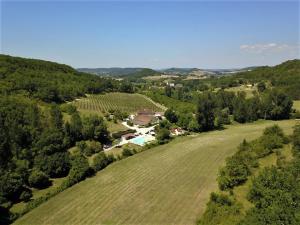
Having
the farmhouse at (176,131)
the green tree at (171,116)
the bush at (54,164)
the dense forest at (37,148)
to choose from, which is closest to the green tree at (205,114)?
the farmhouse at (176,131)

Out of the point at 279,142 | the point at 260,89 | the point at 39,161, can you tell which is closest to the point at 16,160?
the point at 39,161

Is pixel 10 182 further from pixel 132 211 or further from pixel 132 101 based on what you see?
pixel 132 101

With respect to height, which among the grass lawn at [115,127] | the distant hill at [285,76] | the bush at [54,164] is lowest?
the grass lawn at [115,127]

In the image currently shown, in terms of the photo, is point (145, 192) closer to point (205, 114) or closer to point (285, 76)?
point (205, 114)

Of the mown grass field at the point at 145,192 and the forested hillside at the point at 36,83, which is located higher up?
the forested hillside at the point at 36,83

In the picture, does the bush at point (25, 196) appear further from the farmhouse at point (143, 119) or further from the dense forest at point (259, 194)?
the farmhouse at point (143, 119)

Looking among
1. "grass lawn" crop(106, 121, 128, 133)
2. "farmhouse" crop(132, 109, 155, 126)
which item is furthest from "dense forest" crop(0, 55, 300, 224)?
"farmhouse" crop(132, 109, 155, 126)
